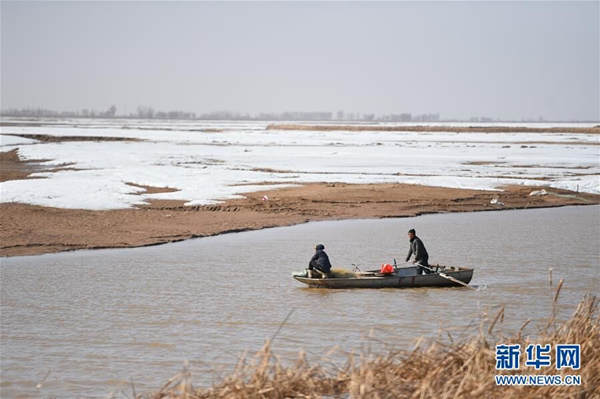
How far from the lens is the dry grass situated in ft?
20.4

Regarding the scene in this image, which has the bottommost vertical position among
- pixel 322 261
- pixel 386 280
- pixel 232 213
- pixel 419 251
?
pixel 386 280

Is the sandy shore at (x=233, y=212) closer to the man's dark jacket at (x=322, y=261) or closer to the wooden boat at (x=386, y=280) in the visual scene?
the man's dark jacket at (x=322, y=261)

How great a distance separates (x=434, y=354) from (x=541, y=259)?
12.1 metres

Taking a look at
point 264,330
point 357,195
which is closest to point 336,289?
point 264,330

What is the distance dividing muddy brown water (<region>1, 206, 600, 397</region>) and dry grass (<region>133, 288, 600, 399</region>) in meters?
0.45

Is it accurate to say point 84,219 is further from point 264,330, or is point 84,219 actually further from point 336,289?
point 264,330

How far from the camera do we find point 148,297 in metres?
14.7

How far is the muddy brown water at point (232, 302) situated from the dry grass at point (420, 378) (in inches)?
17.8

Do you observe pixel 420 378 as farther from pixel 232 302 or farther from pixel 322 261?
pixel 322 261

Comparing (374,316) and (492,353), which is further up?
(492,353)

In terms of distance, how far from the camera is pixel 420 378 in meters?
6.86

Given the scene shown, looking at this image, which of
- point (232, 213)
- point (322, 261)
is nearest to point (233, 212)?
point (232, 213)

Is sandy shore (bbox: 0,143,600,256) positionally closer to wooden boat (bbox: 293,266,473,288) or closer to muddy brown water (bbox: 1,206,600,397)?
muddy brown water (bbox: 1,206,600,397)

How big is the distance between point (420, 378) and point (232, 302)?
763 cm
